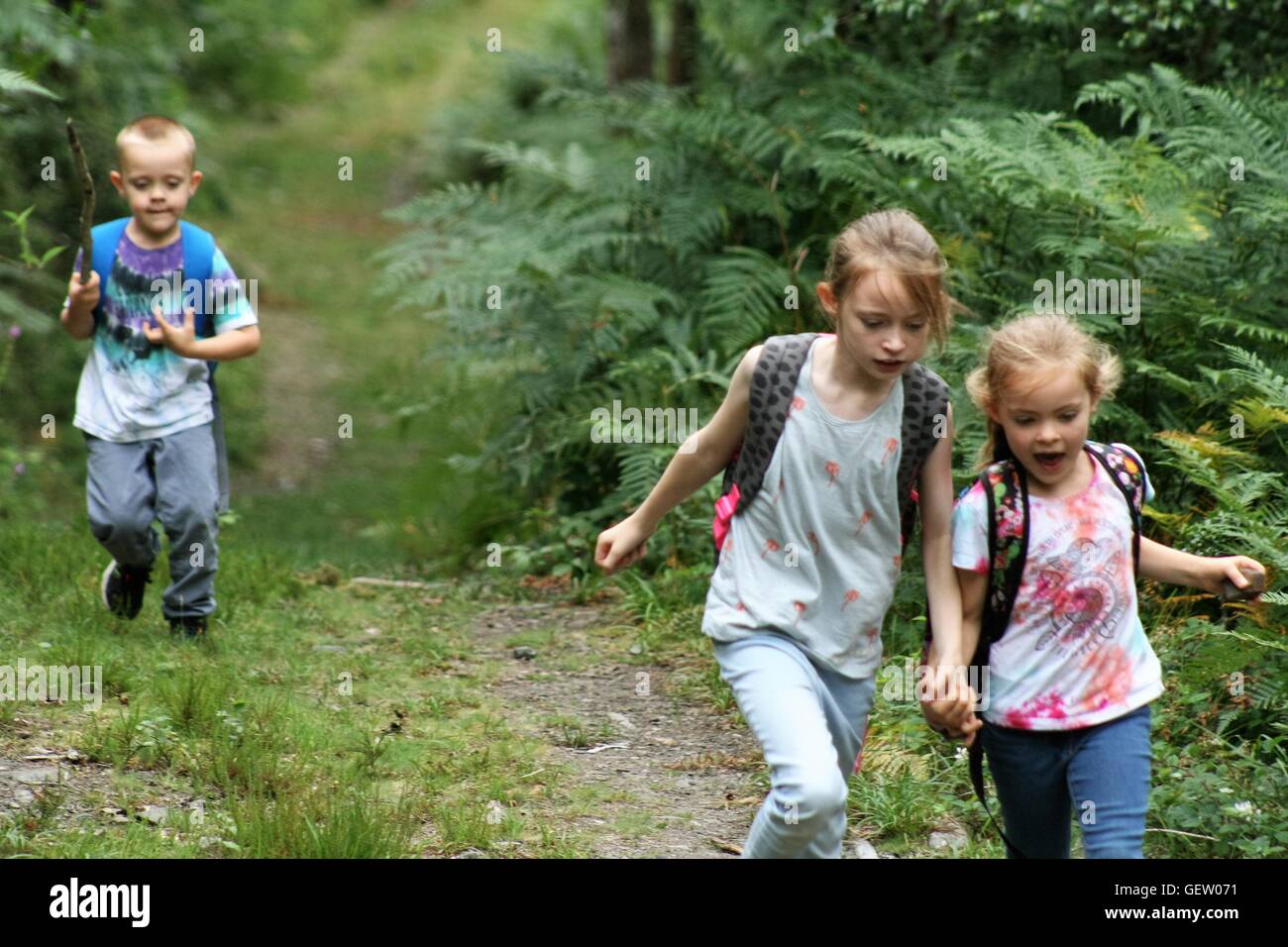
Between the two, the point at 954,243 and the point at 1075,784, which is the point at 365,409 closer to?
the point at 954,243

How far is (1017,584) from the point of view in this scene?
3.37 metres

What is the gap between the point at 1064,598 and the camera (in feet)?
11.0

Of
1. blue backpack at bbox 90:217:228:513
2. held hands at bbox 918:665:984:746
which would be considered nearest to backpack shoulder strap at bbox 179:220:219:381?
blue backpack at bbox 90:217:228:513

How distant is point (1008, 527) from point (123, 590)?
375cm

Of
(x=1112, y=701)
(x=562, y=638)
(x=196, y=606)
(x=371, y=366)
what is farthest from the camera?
(x=371, y=366)

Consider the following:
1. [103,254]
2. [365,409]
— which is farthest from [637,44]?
[103,254]

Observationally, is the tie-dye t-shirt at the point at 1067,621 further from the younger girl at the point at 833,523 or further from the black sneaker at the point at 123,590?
the black sneaker at the point at 123,590

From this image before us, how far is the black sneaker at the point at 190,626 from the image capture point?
5.60 metres

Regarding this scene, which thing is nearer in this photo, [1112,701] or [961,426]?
[1112,701]

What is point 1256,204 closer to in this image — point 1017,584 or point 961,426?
point 961,426

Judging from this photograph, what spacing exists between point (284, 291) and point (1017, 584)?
13.2m

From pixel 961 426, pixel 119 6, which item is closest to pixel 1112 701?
pixel 961 426
